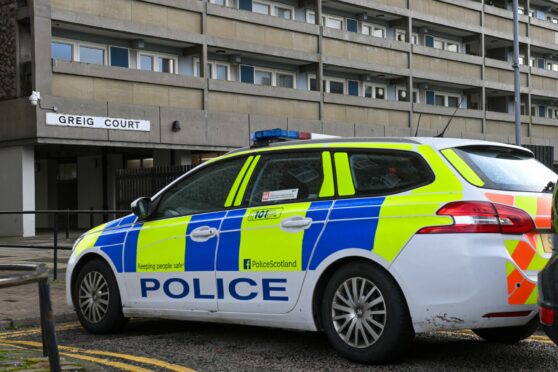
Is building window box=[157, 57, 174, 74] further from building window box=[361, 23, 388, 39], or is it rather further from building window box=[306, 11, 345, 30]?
building window box=[361, 23, 388, 39]

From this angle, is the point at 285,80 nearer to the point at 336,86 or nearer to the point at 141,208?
the point at 336,86

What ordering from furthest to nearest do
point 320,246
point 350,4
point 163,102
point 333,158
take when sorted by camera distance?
point 350,4, point 163,102, point 333,158, point 320,246

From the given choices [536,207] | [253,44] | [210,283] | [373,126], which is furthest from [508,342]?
[373,126]

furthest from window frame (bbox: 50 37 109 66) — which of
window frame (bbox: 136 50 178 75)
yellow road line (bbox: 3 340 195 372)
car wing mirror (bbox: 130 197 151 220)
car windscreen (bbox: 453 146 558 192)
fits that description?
car windscreen (bbox: 453 146 558 192)

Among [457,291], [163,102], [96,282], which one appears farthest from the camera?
[163,102]

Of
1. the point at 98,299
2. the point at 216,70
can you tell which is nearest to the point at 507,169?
the point at 98,299

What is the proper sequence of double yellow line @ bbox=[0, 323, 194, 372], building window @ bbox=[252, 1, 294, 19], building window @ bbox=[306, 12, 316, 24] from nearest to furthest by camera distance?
double yellow line @ bbox=[0, 323, 194, 372] → building window @ bbox=[252, 1, 294, 19] → building window @ bbox=[306, 12, 316, 24]

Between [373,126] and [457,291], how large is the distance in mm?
31125

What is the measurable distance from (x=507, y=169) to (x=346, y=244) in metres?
1.36

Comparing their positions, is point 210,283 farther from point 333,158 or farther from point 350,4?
point 350,4

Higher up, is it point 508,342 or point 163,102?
point 163,102

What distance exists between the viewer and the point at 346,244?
5.78m

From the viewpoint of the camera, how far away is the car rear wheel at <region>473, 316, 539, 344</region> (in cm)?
630

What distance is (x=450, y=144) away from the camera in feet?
19.6
